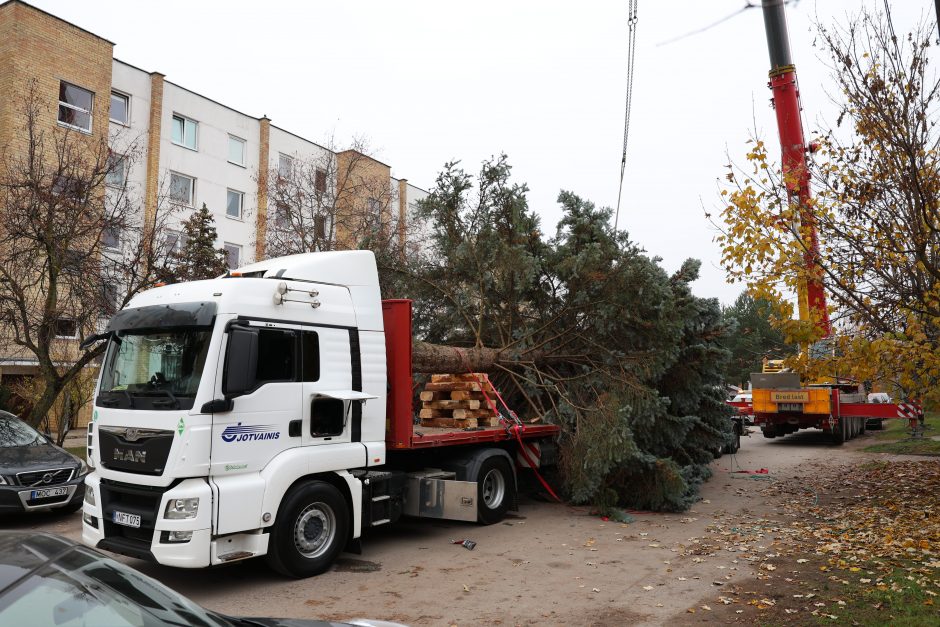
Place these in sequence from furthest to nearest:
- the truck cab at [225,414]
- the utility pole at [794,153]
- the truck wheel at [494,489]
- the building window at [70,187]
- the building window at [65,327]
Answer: the building window at [65,327] < the building window at [70,187] < the utility pole at [794,153] < the truck wheel at [494,489] < the truck cab at [225,414]

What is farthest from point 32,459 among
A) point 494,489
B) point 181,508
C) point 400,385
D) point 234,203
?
point 234,203

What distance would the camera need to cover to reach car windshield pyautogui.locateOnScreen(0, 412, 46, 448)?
997cm

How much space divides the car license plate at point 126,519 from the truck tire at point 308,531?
3.84 feet

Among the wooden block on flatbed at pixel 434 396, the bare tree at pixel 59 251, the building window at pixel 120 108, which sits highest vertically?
the building window at pixel 120 108

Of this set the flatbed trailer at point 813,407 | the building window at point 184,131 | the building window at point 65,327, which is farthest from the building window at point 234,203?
the flatbed trailer at point 813,407

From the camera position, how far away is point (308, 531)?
22.3 feet

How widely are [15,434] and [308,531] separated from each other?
20.5ft

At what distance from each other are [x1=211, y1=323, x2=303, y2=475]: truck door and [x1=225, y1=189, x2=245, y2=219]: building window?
2403 centimetres

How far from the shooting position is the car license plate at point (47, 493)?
8.93 metres

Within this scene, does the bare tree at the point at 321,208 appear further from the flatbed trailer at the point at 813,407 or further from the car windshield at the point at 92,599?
the car windshield at the point at 92,599

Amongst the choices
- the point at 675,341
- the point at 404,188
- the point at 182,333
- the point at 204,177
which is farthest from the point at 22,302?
the point at 404,188

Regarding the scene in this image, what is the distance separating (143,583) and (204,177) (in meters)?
27.7

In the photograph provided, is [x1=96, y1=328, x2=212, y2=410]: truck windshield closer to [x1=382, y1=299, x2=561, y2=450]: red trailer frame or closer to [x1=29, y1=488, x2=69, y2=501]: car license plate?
[x1=382, y1=299, x2=561, y2=450]: red trailer frame

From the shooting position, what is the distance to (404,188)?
36.8 meters
